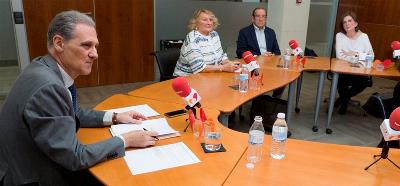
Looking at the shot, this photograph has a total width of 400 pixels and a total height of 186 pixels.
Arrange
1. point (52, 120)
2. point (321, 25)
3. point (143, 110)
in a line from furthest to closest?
point (321, 25), point (143, 110), point (52, 120)

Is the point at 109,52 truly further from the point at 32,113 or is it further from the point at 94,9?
the point at 32,113

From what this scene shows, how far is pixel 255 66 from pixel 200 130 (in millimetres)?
1186

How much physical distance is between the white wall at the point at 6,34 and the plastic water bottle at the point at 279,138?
3.92 meters

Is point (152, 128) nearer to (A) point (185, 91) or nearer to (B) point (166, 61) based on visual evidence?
(A) point (185, 91)

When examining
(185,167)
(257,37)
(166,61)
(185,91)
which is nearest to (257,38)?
(257,37)

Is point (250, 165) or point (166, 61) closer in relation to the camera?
point (250, 165)

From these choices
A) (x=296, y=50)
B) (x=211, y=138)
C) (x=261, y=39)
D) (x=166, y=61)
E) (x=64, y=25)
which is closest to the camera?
(x=64, y=25)

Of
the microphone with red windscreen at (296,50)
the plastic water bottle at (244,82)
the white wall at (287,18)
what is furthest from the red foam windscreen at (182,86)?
the white wall at (287,18)

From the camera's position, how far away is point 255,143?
151cm

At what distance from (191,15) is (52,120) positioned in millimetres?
4469

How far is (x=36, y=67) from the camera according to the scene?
1371 millimetres

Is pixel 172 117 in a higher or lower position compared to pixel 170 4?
lower

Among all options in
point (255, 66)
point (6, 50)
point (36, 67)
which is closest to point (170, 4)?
point (6, 50)

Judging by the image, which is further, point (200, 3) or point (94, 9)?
point (200, 3)
